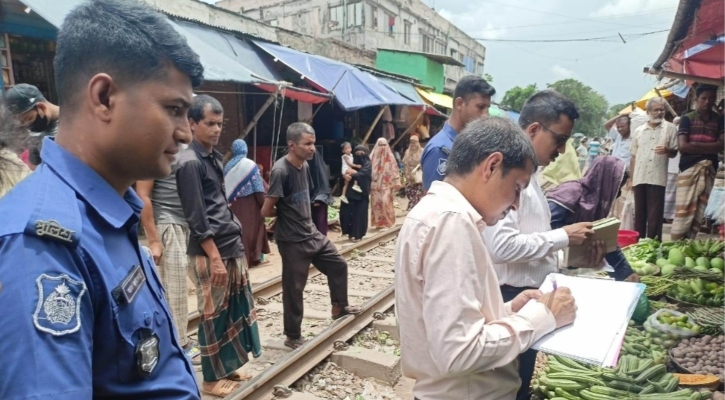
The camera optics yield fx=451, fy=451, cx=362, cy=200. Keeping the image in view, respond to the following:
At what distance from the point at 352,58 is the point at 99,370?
1950cm

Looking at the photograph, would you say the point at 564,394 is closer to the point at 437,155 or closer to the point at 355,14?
the point at 437,155

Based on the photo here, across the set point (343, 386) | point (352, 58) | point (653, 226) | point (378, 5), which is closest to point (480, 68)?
point (378, 5)

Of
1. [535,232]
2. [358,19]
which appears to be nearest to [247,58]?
[535,232]

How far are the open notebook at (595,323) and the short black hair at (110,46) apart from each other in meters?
1.52

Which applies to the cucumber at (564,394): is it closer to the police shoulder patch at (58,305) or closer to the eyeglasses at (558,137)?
the eyeglasses at (558,137)

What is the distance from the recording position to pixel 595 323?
72.1 inches

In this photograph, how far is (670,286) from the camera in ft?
14.7

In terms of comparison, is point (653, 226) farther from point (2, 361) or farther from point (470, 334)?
point (2, 361)

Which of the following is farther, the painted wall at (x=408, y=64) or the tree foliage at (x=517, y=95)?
the tree foliage at (x=517, y=95)

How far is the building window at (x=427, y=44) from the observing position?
112 ft

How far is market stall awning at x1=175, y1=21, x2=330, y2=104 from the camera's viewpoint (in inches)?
317

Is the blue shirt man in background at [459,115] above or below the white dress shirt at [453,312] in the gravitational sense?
above

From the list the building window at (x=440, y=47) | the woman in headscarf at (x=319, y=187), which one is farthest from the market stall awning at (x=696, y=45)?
the building window at (x=440, y=47)

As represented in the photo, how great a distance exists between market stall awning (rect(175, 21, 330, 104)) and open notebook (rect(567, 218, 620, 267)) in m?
6.20
